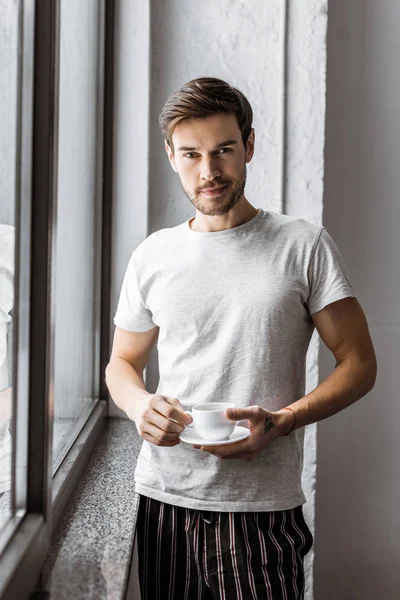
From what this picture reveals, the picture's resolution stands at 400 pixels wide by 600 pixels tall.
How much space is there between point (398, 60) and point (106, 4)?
936 millimetres

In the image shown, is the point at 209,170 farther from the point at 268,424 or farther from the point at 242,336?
the point at 268,424

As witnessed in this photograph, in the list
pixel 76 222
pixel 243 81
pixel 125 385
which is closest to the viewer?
pixel 125 385

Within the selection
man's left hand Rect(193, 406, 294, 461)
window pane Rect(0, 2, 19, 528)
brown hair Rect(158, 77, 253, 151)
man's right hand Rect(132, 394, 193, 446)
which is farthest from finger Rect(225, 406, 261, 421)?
brown hair Rect(158, 77, 253, 151)

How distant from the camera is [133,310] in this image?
1.57 meters

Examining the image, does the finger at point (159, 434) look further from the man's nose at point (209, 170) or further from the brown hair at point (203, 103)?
the brown hair at point (203, 103)

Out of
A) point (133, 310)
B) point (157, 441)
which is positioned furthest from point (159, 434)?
point (133, 310)

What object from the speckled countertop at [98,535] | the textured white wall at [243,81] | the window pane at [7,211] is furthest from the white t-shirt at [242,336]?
the textured white wall at [243,81]

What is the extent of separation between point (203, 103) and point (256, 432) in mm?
670

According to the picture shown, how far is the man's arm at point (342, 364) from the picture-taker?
54.3 inches

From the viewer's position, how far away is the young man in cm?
139

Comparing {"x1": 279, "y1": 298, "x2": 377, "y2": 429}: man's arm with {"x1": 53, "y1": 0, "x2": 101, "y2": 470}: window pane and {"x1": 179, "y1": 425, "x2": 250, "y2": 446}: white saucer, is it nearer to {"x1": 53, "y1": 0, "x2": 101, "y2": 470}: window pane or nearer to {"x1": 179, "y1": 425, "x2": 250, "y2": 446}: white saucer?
{"x1": 179, "y1": 425, "x2": 250, "y2": 446}: white saucer

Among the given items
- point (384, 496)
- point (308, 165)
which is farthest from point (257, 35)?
point (384, 496)

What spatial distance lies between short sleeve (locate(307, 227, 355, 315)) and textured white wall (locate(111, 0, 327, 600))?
0.65m

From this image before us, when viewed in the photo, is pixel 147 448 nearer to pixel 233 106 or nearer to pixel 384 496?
pixel 233 106
